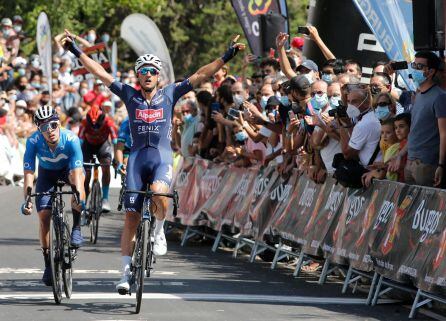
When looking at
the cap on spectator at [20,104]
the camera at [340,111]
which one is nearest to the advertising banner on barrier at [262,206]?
the camera at [340,111]

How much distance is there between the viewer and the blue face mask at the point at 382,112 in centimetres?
1371

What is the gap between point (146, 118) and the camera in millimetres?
12898

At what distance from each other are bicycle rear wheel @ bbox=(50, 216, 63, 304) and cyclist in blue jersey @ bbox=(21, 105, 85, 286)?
260mm

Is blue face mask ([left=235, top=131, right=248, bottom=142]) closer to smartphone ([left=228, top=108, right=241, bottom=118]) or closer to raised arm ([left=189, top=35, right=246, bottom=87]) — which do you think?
smartphone ([left=228, top=108, right=241, bottom=118])

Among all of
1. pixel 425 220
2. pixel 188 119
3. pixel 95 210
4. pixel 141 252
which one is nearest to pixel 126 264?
pixel 141 252

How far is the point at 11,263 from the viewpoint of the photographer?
52.5ft

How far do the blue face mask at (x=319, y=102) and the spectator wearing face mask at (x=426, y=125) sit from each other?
2.96 metres

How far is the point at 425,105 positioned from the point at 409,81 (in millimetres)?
2816

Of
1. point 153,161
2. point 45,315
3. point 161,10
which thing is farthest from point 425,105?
point 161,10

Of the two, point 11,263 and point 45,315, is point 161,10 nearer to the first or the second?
point 11,263

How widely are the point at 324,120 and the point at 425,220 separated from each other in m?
3.27

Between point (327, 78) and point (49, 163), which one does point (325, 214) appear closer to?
point (327, 78)

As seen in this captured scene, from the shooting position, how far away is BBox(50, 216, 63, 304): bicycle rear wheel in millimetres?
12539

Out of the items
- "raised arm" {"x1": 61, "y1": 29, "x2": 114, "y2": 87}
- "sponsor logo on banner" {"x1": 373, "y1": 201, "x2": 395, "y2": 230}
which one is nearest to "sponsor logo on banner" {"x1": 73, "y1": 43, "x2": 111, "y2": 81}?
"raised arm" {"x1": 61, "y1": 29, "x2": 114, "y2": 87}
